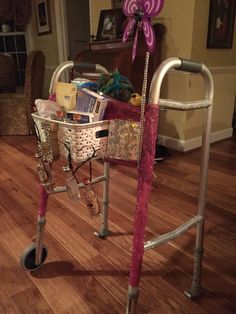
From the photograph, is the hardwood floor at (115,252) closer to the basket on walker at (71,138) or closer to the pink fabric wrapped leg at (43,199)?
the pink fabric wrapped leg at (43,199)

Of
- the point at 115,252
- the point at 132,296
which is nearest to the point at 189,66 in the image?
the point at 132,296

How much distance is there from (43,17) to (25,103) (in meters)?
1.81

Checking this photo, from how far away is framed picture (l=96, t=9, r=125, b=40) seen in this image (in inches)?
104

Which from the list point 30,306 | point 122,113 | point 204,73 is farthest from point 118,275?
point 204,73

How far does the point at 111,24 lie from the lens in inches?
107

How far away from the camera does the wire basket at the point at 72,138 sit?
76 cm

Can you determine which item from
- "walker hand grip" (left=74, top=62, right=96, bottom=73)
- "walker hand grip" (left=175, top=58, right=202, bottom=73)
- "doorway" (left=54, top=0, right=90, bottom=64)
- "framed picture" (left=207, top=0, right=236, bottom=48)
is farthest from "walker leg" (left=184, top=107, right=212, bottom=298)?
"doorway" (left=54, top=0, right=90, bottom=64)

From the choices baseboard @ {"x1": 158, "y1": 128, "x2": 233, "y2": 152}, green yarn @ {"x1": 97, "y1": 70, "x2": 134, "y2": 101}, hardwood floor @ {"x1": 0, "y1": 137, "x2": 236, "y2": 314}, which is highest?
green yarn @ {"x1": 97, "y1": 70, "x2": 134, "y2": 101}

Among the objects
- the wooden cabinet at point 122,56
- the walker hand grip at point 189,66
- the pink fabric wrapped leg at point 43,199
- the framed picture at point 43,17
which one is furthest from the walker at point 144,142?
the framed picture at point 43,17

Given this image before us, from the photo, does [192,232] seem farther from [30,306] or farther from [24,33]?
[24,33]

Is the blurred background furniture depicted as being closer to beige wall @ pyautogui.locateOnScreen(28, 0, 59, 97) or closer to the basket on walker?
beige wall @ pyautogui.locateOnScreen(28, 0, 59, 97)

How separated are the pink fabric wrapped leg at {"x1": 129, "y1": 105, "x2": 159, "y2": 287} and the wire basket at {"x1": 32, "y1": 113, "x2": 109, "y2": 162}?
156mm

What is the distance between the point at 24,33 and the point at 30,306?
4.65 m

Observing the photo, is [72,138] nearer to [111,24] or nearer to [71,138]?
[71,138]
